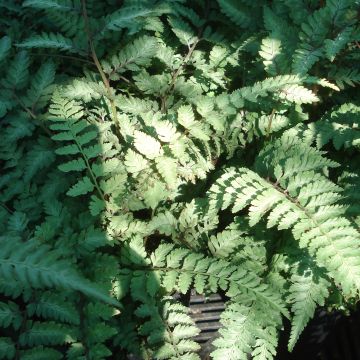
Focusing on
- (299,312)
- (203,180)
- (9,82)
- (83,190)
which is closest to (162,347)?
(299,312)

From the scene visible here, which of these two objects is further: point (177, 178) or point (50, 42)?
point (177, 178)

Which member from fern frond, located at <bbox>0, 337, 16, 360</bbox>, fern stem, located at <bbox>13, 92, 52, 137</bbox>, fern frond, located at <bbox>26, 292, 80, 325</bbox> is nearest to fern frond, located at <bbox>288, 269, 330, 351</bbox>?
fern frond, located at <bbox>26, 292, 80, 325</bbox>

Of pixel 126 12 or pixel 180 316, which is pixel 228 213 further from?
pixel 126 12

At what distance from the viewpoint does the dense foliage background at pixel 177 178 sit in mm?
1921

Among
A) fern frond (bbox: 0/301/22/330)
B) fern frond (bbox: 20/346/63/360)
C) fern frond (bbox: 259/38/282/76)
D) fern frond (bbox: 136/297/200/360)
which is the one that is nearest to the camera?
fern frond (bbox: 20/346/63/360)

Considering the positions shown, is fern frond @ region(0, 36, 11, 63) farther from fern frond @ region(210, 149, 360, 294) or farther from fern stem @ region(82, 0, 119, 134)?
fern frond @ region(210, 149, 360, 294)

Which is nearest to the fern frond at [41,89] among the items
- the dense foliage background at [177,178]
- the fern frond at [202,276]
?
the dense foliage background at [177,178]

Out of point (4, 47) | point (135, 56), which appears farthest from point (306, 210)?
point (4, 47)

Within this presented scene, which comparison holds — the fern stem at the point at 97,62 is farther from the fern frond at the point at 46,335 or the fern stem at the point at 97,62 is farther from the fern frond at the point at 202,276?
the fern frond at the point at 46,335

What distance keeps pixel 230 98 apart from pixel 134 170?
0.65 m

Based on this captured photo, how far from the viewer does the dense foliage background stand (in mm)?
1921

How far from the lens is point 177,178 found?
94.9 inches

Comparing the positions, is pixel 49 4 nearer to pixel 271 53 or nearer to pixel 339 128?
pixel 271 53

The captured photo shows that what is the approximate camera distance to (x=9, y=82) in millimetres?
2418
